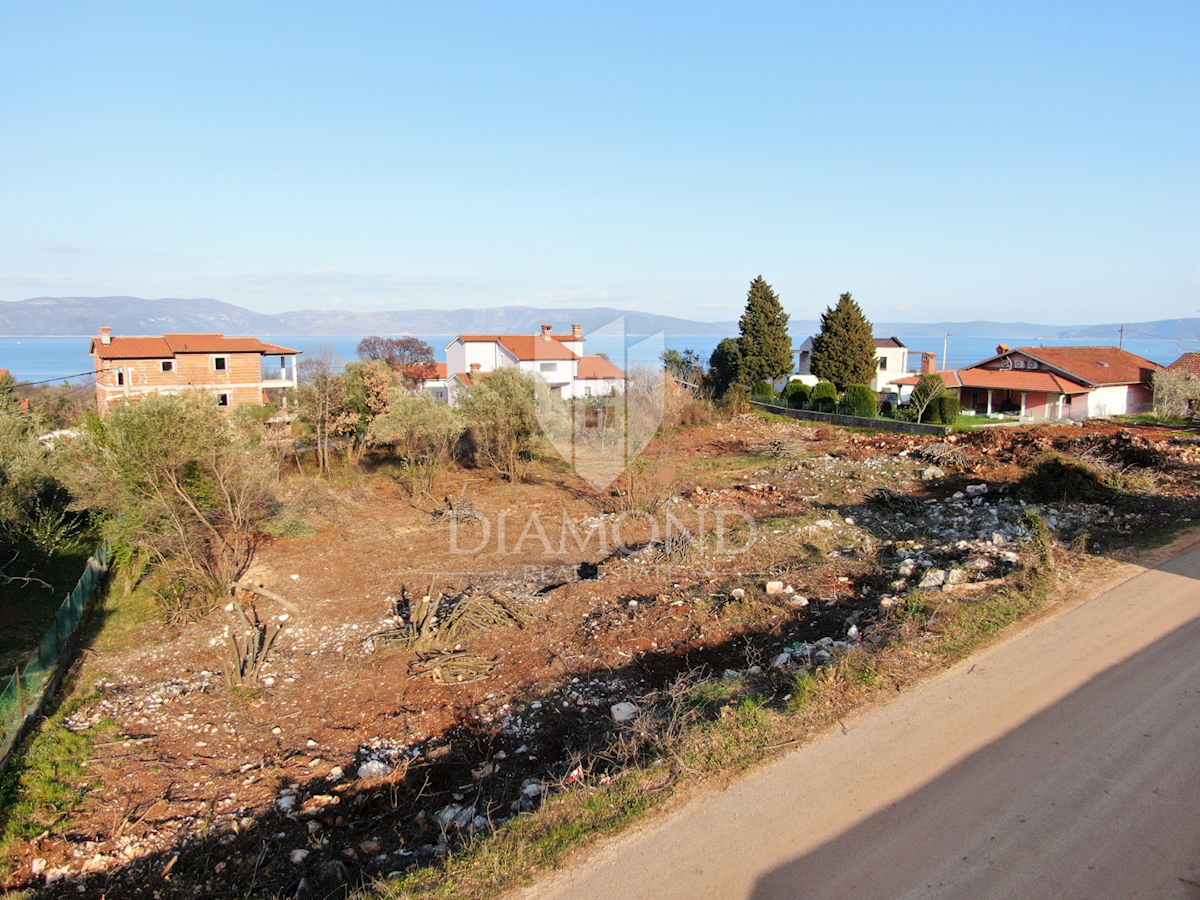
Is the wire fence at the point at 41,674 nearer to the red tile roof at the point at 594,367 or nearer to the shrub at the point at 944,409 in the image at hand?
the shrub at the point at 944,409

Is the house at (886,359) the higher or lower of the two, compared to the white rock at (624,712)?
higher

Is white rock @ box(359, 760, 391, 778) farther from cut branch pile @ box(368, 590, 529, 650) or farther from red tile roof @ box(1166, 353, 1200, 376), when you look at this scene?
red tile roof @ box(1166, 353, 1200, 376)

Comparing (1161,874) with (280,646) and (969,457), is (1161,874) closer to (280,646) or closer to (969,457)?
(280,646)

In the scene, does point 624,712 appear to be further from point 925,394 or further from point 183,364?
point 183,364

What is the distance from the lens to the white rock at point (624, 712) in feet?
21.0

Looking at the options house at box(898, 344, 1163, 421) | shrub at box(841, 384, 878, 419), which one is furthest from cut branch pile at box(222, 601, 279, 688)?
house at box(898, 344, 1163, 421)

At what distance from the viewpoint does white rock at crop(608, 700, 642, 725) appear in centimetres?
639

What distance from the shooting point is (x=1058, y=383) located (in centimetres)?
3091

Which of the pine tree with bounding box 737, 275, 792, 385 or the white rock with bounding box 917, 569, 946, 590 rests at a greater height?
the pine tree with bounding box 737, 275, 792, 385

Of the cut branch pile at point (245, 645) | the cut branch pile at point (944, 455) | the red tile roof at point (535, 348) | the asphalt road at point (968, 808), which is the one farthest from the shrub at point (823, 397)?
the cut branch pile at point (245, 645)

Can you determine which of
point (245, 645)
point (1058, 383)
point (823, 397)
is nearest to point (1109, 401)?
point (1058, 383)

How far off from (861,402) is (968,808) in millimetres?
27860

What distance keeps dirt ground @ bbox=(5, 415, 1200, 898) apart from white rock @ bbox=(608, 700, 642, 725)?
6.0 inches

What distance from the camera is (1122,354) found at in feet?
117
